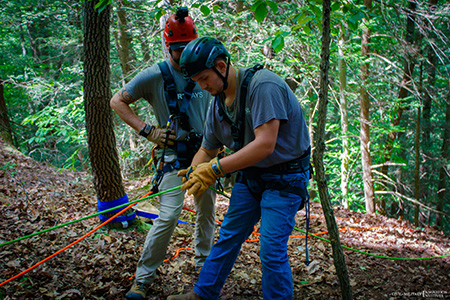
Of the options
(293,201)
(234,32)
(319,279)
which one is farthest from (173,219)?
(234,32)

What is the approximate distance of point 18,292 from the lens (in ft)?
9.20

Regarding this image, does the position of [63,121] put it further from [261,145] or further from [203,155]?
[261,145]

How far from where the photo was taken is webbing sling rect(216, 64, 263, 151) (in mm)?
2402

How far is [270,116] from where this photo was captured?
2189 millimetres

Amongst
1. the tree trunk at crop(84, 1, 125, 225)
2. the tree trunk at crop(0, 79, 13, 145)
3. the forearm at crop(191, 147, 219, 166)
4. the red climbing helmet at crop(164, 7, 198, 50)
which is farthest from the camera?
the tree trunk at crop(0, 79, 13, 145)

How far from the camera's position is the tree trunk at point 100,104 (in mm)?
3807

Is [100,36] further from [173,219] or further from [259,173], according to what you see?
[259,173]

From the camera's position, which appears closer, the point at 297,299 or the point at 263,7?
the point at 263,7

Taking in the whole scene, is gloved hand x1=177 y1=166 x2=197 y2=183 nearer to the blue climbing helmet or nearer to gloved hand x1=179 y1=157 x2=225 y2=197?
gloved hand x1=179 y1=157 x2=225 y2=197

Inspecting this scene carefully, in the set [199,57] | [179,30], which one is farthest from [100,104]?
[199,57]

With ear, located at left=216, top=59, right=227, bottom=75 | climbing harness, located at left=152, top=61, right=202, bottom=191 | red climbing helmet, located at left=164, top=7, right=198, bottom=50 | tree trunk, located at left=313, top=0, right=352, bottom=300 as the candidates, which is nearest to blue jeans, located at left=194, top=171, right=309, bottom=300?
tree trunk, located at left=313, top=0, right=352, bottom=300

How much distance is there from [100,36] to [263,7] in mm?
2145

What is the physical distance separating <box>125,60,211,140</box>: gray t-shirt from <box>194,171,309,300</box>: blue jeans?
1.00 meters

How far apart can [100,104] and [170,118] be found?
4.06 ft
